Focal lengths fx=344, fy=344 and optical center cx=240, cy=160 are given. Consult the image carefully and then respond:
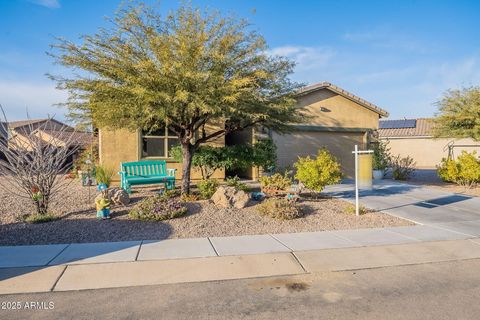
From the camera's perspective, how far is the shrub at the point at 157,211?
776cm

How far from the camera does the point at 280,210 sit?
27.0 feet

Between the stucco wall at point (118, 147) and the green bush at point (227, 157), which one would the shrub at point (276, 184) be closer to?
the green bush at point (227, 157)

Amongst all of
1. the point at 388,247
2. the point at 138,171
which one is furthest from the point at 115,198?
the point at 388,247

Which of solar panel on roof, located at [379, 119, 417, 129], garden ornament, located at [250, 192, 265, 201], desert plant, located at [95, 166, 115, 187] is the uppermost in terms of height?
solar panel on roof, located at [379, 119, 417, 129]

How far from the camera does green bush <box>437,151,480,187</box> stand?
534 inches

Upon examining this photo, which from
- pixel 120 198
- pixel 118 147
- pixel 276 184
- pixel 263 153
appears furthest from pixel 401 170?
pixel 120 198

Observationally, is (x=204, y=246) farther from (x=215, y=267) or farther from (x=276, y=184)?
(x=276, y=184)

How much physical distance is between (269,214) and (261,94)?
3.14 meters

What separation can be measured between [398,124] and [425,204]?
2683 centimetres

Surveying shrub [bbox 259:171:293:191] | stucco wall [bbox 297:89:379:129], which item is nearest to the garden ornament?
shrub [bbox 259:171:293:191]

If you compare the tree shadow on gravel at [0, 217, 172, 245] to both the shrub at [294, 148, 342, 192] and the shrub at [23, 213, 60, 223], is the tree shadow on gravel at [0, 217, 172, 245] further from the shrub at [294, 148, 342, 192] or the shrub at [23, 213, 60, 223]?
the shrub at [294, 148, 342, 192]

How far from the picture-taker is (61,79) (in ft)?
27.3

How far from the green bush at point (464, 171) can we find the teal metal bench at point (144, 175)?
11.5m

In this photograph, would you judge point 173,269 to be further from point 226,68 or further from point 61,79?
point 61,79
